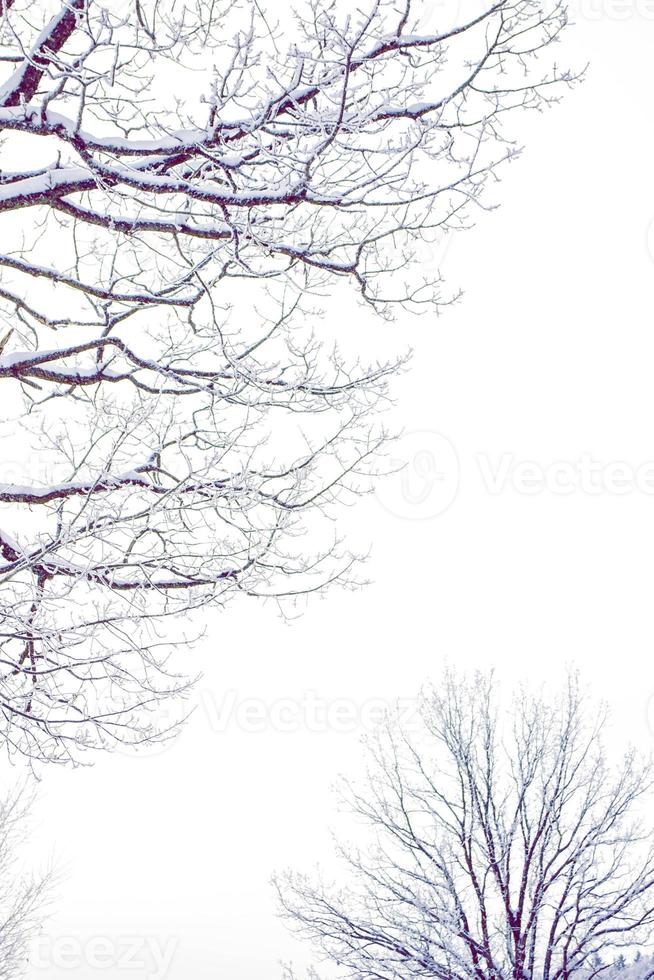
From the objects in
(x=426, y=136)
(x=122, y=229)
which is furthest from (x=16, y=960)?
(x=426, y=136)

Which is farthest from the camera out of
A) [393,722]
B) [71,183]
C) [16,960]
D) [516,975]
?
[16,960]

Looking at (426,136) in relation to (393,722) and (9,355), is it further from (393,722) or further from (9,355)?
(393,722)

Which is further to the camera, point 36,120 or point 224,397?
point 224,397

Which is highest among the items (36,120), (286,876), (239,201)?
(239,201)

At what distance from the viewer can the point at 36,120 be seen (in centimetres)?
308

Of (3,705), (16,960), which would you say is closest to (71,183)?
(3,705)

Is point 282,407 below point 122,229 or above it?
above

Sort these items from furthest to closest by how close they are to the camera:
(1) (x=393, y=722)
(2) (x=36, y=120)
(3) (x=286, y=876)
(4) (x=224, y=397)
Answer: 1. (1) (x=393, y=722)
2. (3) (x=286, y=876)
3. (4) (x=224, y=397)
4. (2) (x=36, y=120)

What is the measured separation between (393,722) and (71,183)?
10708mm

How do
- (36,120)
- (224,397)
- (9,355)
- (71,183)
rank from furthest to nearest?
(224,397), (9,355), (71,183), (36,120)

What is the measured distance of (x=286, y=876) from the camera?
1096 centimetres

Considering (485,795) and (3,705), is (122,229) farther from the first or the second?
(485,795)

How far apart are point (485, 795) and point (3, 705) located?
9.06m

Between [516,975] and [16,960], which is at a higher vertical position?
[516,975]
